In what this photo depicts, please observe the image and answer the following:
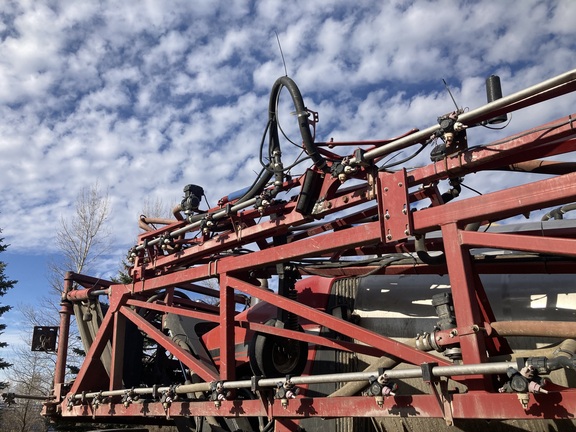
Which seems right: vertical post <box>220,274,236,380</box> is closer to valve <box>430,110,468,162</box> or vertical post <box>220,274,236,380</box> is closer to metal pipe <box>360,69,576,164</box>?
metal pipe <box>360,69,576,164</box>

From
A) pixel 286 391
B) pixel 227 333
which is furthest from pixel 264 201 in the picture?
pixel 286 391

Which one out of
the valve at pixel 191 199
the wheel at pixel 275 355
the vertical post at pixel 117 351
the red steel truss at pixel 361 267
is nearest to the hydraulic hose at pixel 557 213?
the red steel truss at pixel 361 267

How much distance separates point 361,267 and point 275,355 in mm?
1210

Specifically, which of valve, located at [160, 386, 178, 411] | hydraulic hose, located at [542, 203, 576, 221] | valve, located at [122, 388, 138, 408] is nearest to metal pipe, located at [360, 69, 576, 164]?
hydraulic hose, located at [542, 203, 576, 221]

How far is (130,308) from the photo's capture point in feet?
21.0

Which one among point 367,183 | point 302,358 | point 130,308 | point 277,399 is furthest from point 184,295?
point 367,183

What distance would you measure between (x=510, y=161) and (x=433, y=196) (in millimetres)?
686

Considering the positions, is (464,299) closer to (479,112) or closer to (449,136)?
(449,136)

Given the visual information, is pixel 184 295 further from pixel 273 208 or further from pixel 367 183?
pixel 367 183

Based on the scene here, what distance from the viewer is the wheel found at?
16.3 ft

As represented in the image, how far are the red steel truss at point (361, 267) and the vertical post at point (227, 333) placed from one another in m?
0.01

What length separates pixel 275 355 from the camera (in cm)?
509

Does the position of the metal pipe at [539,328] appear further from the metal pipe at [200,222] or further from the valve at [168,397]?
the valve at [168,397]

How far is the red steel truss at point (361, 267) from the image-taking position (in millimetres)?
3352
